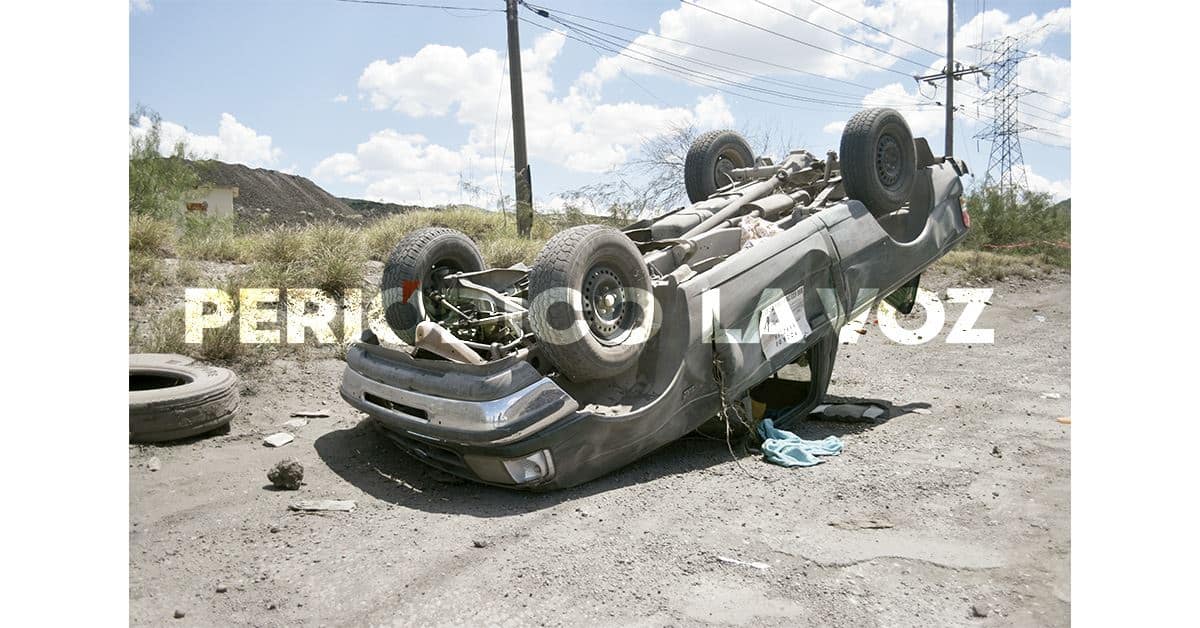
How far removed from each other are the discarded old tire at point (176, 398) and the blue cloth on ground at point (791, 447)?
3447 millimetres

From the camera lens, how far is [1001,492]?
4496 millimetres

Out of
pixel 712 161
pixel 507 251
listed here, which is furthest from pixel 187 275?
pixel 712 161

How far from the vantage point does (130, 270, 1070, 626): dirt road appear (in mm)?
3172

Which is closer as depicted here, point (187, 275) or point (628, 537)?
point (628, 537)

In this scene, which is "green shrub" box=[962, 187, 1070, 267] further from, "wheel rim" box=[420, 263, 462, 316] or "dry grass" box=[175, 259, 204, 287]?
"dry grass" box=[175, 259, 204, 287]

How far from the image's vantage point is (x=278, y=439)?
17.9ft

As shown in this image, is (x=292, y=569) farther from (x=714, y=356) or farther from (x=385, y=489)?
(x=714, y=356)

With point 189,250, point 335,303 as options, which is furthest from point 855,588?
point 189,250

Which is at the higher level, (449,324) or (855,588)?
(449,324)

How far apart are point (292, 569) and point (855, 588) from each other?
2270 millimetres

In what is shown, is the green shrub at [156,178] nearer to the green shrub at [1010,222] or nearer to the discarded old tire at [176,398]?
the discarded old tire at [176,398]

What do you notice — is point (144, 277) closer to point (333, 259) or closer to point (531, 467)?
point (333, 259)

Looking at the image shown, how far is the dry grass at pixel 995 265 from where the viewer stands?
47.9ft

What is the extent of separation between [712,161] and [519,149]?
573cm
